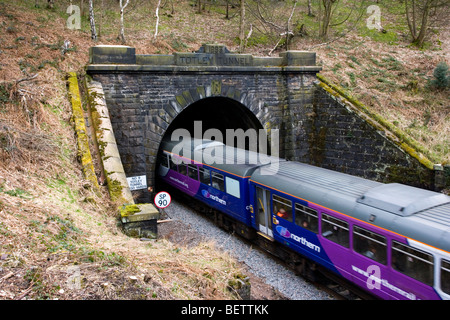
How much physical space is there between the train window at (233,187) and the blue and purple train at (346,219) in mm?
33

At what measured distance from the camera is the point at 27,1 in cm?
2514

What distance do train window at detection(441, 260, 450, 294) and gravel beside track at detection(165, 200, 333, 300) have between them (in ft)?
10.9

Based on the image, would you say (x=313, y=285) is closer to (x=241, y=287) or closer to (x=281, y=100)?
(x=241, y=287)

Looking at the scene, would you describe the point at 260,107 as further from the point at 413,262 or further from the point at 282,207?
the point at 413,262

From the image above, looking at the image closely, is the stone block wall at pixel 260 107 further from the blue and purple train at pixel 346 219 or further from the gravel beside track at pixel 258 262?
the blue and purple train at pixel 346 219

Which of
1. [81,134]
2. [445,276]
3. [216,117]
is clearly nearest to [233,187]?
[81,134]

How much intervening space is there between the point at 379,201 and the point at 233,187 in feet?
17.0

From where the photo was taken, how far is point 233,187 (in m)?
11.8

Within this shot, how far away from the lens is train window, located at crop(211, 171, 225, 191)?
41.0ft

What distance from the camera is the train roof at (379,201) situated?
6.58m

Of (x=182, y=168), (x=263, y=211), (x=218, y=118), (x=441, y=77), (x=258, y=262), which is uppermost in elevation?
(x=441, y=77)

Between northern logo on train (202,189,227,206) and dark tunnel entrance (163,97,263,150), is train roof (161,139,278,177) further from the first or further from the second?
dark tunnel entrance (163,97,263,150)

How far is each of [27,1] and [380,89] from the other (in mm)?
23737

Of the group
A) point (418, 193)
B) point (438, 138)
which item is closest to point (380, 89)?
point (438, 138)
